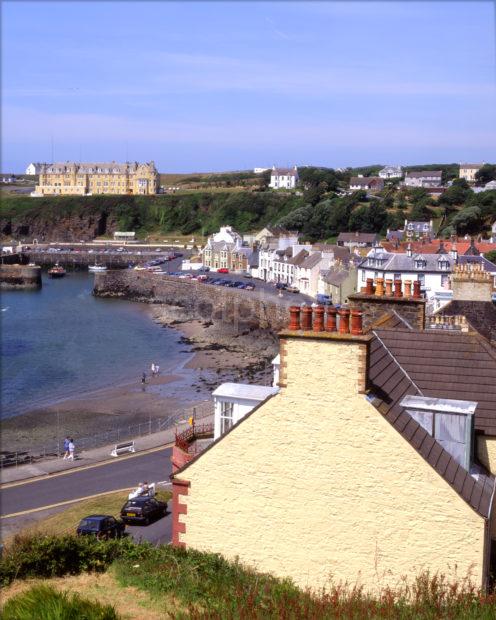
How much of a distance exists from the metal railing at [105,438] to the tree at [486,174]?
330ft

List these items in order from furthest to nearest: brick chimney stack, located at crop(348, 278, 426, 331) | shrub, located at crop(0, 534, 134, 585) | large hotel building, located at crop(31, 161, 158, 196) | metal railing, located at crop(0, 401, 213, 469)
Result: large hotel building, located at crop(31, 161, 158, 196)
metal railing, located at crop(0, 401, 213, 469)
brick chimney stack, located at crop(348, 278, 426, 331)
shrub, located at crop(0, 534, 134, 585)

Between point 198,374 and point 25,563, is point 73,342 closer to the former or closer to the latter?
point 198,374

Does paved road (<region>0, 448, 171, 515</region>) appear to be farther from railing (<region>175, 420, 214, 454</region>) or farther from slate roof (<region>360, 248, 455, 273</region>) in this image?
slate roof (<region>360, 248, 455, 273</region>)

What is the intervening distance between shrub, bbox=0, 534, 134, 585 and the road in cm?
746

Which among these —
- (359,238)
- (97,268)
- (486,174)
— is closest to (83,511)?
(359,238)

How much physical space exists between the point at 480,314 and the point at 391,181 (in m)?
121

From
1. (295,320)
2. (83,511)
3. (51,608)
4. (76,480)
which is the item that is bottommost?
(76,480)

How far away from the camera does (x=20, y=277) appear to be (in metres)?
91.4

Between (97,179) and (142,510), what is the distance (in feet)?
505

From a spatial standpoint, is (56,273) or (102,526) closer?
(102,526)

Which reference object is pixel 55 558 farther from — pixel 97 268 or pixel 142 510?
pixel 97 268

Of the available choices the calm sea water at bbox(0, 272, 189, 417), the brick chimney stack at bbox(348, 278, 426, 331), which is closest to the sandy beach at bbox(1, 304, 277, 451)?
the calm sea water at bbox(0, 272, 189, 417)

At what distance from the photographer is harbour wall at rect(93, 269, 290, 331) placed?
57.8m

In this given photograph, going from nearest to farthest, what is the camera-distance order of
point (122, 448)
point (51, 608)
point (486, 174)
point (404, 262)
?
point (51, 608)
point (122, 448)
point (404, 262)
point (486, 174)
